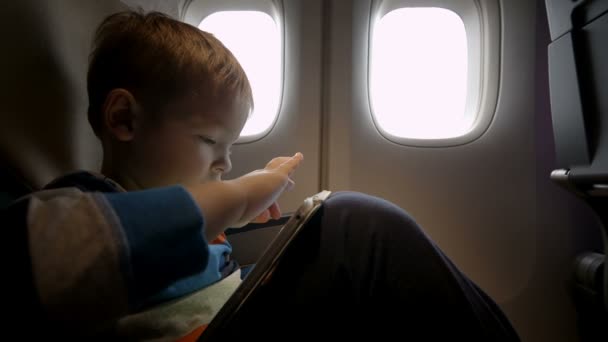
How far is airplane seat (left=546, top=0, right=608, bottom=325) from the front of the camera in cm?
74

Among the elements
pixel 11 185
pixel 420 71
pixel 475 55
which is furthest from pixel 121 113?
pixel 475 55

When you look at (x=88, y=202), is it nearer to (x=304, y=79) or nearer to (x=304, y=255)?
(x=304, y=255)

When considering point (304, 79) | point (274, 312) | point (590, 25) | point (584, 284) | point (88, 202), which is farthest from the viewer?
point (304, 79)

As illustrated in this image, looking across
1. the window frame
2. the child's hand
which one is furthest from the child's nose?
the window frame

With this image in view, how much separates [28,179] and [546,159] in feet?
4.34

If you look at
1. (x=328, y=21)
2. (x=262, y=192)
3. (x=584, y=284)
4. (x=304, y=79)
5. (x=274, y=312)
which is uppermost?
(x=328, y=21)

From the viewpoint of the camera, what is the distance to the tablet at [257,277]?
40cm

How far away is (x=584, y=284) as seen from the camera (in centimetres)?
101

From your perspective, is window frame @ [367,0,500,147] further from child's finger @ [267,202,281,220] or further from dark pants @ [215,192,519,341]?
dark pants @ [215,192,519,341]

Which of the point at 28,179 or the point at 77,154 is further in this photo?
the point at 77,154

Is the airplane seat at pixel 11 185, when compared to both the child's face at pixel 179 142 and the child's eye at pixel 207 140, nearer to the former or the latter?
the child's face at pixel 179 142

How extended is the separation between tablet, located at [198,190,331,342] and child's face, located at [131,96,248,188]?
241 millimetres

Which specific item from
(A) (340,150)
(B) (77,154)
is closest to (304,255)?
(B) (77,154)

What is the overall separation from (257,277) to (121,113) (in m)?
0.37
